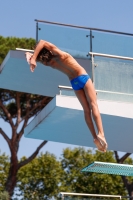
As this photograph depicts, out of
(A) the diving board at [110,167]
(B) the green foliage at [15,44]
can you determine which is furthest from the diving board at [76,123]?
(B) the green foliage at [15,44]

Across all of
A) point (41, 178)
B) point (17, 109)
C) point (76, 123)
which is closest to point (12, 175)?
point (17, 109)

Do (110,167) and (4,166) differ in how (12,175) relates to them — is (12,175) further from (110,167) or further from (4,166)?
(110,167)

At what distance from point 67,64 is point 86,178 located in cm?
2178

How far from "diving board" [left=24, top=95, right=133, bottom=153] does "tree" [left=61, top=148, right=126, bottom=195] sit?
13.7m

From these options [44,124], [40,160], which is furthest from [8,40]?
[44,124]

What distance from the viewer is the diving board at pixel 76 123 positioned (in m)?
10.9

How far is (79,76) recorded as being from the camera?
555 centimetres

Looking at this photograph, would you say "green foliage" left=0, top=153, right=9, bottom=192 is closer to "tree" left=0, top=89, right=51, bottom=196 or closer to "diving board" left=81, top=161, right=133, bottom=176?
"tree" left=0, top=89, right=51, bottom=196

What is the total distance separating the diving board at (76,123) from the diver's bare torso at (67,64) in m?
5.23

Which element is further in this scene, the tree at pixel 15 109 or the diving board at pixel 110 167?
the tree at pixel 15 109

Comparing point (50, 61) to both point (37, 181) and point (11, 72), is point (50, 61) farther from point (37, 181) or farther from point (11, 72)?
point (37, 181)

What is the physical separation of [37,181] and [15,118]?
13.7ft

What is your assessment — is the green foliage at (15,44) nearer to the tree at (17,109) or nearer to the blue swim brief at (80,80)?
the tree at (17,109)

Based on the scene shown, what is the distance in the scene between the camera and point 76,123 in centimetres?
1171
